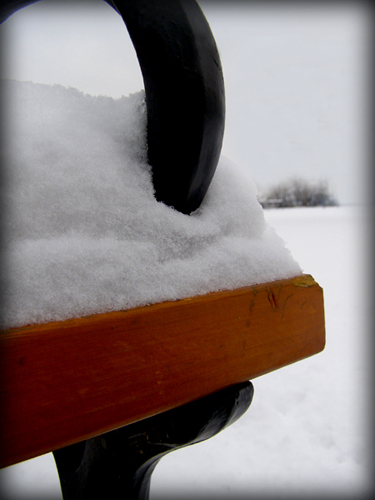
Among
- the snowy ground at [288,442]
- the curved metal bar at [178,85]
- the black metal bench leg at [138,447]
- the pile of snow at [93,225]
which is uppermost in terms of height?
the curved metal bar at [178,85]

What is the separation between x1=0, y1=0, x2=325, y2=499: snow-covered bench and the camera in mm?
227

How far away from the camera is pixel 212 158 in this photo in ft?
1.17

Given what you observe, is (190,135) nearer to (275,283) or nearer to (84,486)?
(275,283)

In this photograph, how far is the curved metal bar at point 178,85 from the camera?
0.32 m

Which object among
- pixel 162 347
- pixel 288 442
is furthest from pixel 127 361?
pixel 288 442

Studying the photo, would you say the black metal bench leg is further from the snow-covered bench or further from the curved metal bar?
the curved metal bar

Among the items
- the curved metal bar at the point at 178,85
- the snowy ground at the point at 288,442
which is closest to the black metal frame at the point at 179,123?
the curved metal bar at the point at 178,85

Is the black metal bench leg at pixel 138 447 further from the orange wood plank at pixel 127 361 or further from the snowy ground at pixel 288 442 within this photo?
the snowy ground at pixel 288 442

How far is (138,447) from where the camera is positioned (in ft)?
1.36

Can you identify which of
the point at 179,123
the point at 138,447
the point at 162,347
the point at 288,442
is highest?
the point at 179,123

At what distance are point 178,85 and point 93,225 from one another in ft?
0.49

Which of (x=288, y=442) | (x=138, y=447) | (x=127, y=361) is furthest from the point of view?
(x=288, y=442)

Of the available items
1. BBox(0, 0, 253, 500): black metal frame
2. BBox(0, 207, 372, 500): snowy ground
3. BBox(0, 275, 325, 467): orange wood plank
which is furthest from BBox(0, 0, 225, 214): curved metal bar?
BBox(0, 207, 372, 500): snowy ground

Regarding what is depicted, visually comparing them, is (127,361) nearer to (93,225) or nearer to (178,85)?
(93,225)
